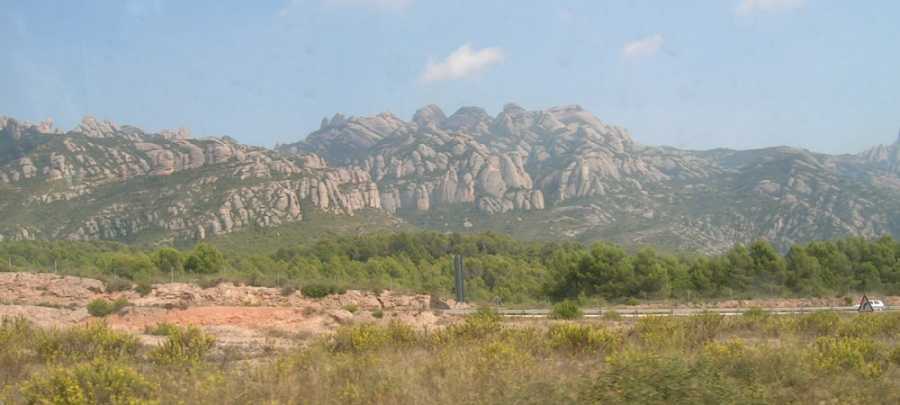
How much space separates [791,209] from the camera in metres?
128

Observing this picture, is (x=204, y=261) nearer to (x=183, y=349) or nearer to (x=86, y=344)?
(x=86, y=344)

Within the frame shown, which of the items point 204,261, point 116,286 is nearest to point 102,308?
point 116,286

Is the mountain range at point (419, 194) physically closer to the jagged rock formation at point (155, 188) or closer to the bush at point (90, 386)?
the jagged rock formation at point (155, 188)

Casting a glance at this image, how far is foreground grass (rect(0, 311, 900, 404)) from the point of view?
263 inches

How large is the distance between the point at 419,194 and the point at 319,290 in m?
137

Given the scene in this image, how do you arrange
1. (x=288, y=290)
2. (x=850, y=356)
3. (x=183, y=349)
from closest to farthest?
(x=850, y=356) < (x=183, y=349) < (x=288, y=290)

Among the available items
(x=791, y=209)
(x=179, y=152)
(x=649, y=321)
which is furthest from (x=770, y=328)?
(x=179, y=152)

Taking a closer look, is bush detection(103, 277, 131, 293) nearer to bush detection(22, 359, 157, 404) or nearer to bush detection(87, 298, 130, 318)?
bush detection(87, 298, 130, 318)

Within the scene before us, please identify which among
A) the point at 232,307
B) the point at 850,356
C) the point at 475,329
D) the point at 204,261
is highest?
the point at 204,261

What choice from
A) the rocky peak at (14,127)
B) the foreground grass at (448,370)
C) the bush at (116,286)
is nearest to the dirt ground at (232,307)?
the bush at (116,286)

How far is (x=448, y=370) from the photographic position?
8.05 m

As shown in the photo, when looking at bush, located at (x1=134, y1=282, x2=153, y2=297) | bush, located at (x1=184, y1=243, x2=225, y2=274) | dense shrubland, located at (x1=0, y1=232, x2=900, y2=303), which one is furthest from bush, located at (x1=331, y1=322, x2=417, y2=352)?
bush, located at (x1=184, y1=243, x2=225, y2=274)

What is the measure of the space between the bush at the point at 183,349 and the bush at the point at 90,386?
1593 millimetres

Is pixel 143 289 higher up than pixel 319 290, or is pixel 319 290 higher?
pixel 143 289
